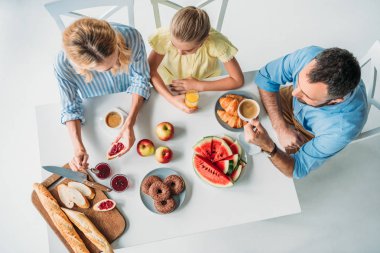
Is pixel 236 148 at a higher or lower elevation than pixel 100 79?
lower

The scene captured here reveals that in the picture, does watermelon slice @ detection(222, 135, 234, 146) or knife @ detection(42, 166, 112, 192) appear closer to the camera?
knife @ detection(42, 166, 112, 192)

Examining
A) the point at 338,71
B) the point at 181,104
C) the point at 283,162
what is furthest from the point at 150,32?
the point at 338,71

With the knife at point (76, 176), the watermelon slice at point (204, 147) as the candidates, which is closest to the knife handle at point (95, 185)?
the knife at point (76, 176)

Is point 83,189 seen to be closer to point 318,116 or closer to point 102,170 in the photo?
point 102,170

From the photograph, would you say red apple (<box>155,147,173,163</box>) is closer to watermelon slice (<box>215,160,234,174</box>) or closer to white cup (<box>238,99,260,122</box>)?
watermelon slice (<box>215,160,234,174</box>)

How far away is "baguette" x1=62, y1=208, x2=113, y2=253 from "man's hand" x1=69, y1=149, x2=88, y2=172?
0.22 meters

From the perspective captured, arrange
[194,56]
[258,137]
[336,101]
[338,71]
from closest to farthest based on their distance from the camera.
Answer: [338,71] → [336,101] → [258,137] → [194,56]

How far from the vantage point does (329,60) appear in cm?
135

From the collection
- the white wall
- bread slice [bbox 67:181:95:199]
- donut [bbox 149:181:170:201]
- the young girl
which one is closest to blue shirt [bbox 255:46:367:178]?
the young girl

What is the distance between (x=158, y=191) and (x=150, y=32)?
1.83m

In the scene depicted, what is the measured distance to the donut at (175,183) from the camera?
5.41 feet

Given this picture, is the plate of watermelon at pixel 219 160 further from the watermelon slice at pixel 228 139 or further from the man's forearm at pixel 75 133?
the man's forearm at pixel 75 133

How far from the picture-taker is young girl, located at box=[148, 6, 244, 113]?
1562 mm

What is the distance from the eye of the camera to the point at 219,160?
1.70 meters
